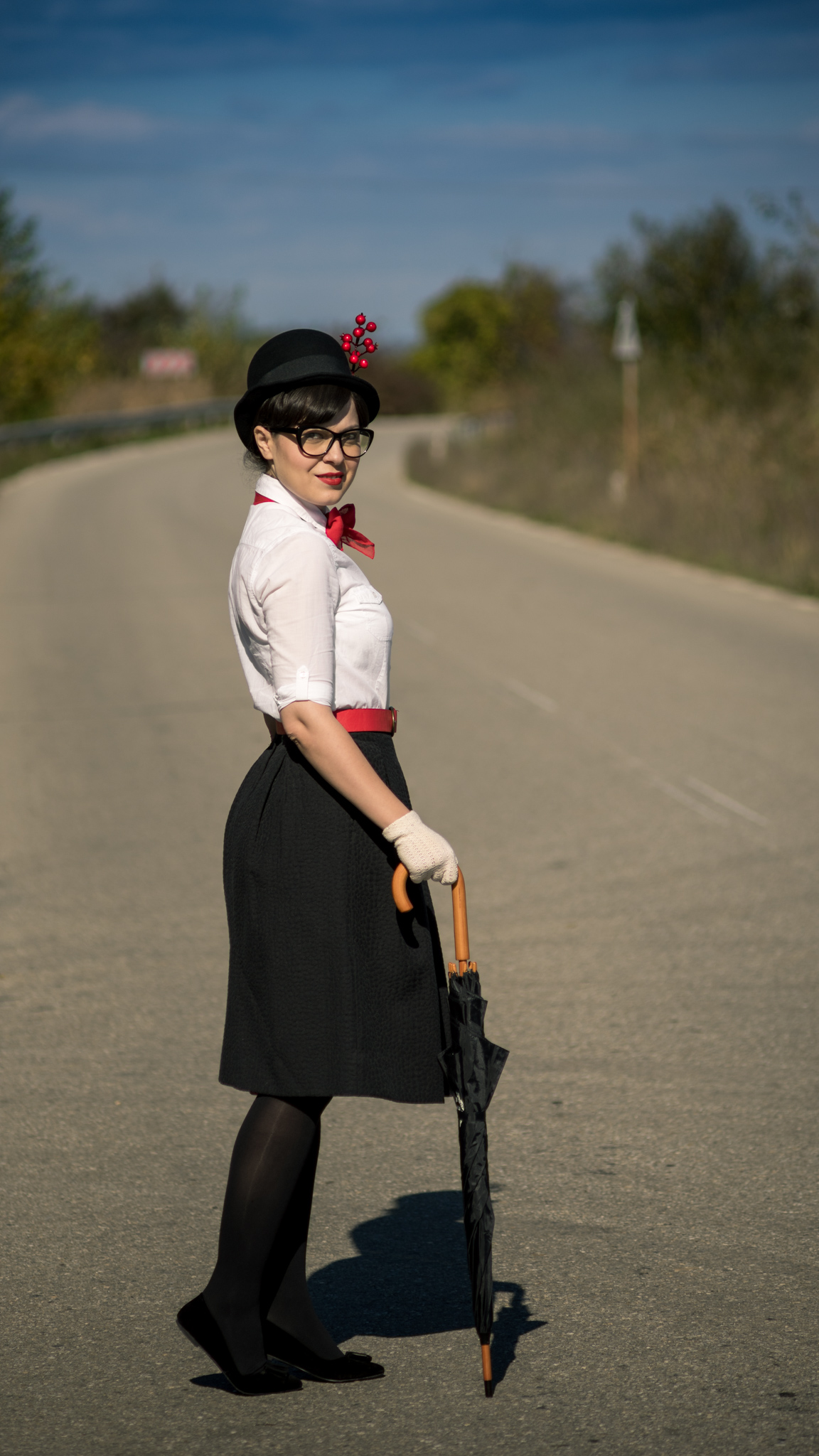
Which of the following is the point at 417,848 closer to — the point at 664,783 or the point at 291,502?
the point at 291,502

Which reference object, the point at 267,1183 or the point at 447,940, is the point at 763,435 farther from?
the point at 267,1183

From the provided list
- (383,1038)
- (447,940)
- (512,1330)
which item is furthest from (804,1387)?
(447,940)

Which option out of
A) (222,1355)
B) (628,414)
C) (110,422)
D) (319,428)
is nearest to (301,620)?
(319,428)

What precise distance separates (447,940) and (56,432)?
3732 centimetres

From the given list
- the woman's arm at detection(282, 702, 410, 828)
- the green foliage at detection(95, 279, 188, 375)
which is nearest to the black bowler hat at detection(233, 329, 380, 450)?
the woman's arm at detection(282, 702, 410, 828)

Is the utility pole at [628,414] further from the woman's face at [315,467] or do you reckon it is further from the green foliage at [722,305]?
the woman's face at [315,467]

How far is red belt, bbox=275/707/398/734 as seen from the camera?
2.84 meters

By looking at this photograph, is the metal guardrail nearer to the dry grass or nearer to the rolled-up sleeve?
the dry grass

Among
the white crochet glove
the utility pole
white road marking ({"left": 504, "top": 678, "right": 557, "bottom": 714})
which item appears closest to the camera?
the white crochet glove

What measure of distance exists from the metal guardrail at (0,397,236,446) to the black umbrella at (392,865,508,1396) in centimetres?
2959

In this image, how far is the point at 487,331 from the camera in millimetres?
76188

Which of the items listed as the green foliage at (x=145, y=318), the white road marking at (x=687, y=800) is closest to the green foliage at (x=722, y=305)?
the white road marking at (x=687, y=800)

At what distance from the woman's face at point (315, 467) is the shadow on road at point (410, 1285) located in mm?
1623

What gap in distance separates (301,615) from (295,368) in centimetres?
46
